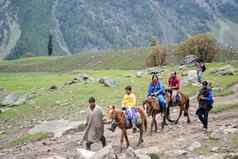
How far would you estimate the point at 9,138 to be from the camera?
3206 centimetres

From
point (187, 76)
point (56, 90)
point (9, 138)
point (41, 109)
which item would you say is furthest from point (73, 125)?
point (187, 76)

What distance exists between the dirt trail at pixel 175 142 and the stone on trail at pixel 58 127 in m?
0.83

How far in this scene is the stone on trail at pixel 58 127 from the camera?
29.6m

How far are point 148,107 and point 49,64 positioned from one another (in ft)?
390

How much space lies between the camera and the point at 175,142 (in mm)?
22078

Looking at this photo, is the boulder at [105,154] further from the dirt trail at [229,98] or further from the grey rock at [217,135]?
the dirt trail at [229,98]

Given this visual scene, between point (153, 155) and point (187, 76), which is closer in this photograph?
point (153, 155)

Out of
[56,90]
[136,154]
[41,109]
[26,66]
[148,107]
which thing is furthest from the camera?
[26,66]

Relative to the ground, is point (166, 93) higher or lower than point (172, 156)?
higher

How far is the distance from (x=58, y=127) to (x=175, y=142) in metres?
10.8

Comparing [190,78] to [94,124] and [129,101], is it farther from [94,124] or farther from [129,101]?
[94,124]

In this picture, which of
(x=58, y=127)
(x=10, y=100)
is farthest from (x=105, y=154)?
(x=10, y=100)

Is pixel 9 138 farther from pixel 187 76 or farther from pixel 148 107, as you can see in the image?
pixel 187 76

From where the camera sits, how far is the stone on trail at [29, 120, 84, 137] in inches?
1164
